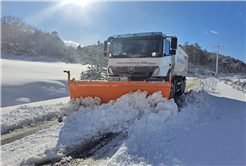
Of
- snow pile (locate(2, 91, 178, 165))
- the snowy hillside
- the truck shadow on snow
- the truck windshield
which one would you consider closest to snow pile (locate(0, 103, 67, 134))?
the snowy hillside

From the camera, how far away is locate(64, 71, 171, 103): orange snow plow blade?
4660mm

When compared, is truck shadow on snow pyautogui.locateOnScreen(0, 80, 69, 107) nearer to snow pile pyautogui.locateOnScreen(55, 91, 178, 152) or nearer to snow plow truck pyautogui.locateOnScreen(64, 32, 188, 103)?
snow plow truck pyautogui.locateOnScreen(64, 32, 188, 103)

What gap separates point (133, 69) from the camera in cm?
546

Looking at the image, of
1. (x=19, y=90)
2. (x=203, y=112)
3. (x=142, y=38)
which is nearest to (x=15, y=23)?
(x=19, y=90)

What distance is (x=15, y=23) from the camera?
3381 centimetres

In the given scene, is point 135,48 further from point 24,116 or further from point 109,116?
point 24,116

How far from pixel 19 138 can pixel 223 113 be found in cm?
545

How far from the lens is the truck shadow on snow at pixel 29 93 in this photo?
632 centimetres

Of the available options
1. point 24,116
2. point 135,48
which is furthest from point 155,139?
point 24,116

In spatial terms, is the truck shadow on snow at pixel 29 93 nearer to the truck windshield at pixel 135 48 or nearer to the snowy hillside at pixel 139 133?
the snowy hillside at pixel 139 133

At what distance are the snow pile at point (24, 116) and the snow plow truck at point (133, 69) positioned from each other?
0.94 m

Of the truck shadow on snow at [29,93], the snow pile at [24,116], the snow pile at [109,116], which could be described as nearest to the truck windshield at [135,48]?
the snow pile at [109,116]

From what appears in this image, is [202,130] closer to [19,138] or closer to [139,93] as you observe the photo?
[139,93]

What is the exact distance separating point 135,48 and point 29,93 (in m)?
5.50
